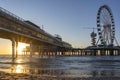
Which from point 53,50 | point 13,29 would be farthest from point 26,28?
point 53,50

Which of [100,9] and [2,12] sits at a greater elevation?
[100,9]

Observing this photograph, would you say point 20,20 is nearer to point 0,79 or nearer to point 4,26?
point 4,26

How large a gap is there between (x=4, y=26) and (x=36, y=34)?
46316 millimetres

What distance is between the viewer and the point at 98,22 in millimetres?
146875

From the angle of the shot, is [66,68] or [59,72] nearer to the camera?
[59,72]

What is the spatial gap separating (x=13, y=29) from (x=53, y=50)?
4463 inches

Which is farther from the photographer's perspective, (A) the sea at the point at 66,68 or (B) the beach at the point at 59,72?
(A) the sea at the point at 66,68

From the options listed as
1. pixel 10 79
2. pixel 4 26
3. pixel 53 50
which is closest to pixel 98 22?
pixel 53 50

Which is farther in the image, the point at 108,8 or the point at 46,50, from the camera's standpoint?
the point at 46,50

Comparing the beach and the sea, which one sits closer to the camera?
the beach

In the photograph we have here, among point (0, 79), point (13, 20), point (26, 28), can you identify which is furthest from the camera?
point (26, 28)

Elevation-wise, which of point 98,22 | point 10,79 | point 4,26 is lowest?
point 10,79

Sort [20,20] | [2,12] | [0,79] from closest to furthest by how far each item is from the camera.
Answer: [0,79] → [2,12] → [20,20]

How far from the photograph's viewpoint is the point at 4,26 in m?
71.0
